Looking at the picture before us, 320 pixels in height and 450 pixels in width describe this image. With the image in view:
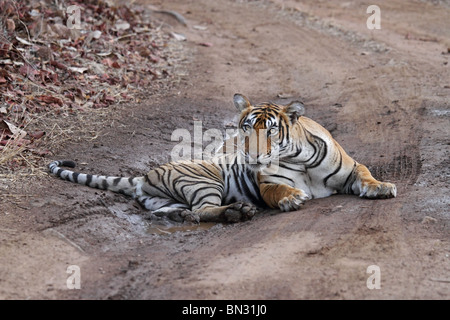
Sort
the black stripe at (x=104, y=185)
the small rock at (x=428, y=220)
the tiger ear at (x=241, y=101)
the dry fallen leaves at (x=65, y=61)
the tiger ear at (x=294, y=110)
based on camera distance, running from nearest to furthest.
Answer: the small rock at (x=428, y=220)
the tiger ear at (x=294, y=110)
the tiger ear at (x=241, y=101)
the black stripe at (x=104, y=185)
the dry fallen leaves at (x=65, y=61)

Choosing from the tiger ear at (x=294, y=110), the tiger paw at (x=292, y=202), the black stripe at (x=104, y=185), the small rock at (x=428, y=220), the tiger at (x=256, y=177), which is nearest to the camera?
the small rock at (x=428, y=220)

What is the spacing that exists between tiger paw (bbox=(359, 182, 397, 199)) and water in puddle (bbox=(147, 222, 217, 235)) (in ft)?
4.90

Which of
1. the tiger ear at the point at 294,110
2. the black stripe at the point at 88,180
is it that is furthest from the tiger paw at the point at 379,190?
the black stripe at the point at 88,180

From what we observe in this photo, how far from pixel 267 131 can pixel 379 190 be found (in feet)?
3.90

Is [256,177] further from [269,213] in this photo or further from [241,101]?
[241,101]

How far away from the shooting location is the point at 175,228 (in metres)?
6.59

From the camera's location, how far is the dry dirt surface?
4.63m

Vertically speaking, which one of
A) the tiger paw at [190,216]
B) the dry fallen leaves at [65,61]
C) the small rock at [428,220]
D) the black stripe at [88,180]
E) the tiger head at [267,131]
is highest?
the dry fallen leaves at [65,61]

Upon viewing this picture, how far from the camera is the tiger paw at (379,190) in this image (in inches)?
251

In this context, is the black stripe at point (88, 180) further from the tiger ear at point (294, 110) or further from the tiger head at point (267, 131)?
the tiger ear at point (294, 110)

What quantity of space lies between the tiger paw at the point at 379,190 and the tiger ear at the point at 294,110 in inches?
36.8

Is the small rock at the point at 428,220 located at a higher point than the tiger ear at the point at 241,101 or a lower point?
lower

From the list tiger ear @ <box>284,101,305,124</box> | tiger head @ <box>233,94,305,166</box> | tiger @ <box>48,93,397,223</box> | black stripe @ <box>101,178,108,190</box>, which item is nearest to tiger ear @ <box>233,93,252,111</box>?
tiger @ <box>48,93,397,223</box>
